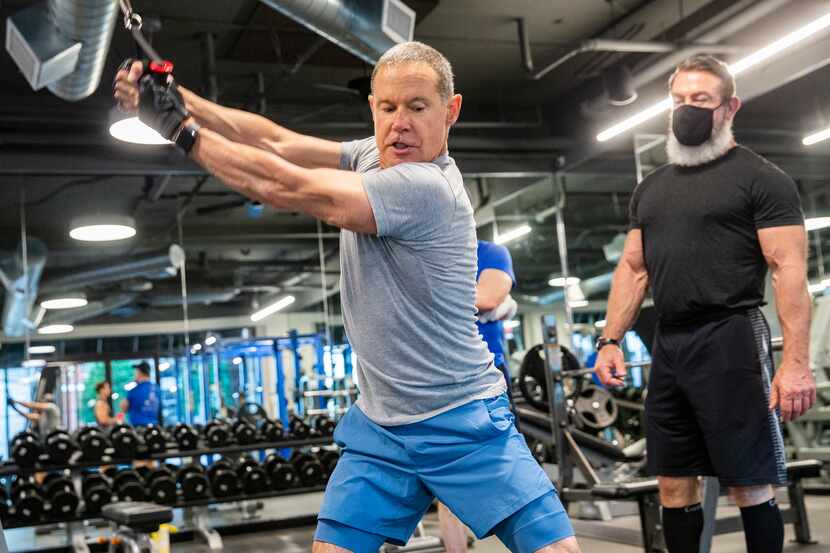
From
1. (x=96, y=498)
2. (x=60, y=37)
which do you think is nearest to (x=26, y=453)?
(x=96, y=498)

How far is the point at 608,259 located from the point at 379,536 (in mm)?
7475

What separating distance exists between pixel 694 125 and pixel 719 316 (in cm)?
47

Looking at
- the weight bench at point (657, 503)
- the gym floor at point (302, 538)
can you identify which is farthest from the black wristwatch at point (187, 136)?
the gym floor at point (302, 538)

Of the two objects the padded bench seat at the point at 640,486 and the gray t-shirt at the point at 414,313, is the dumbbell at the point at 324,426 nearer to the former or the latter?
the padded bench seat at the point at 640,486

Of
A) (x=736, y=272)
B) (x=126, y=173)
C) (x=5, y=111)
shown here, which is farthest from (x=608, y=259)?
(x=736, y=272)

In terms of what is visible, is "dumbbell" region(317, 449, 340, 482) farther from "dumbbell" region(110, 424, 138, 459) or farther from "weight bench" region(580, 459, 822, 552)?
"weight bench" region(580, 459, 822, 552)

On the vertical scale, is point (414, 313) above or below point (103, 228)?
below


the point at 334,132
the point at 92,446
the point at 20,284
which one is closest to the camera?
the point at 92,446

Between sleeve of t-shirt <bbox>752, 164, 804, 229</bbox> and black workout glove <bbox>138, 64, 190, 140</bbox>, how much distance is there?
4.59 ft

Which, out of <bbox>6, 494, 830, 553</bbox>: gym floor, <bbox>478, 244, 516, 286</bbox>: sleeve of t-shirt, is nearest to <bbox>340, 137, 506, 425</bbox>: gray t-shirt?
<bbox>478, 244, 516, 286</bbox>: sleeve of t-shirt

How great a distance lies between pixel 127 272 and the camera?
7680 mm

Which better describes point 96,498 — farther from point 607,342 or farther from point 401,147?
point 401,147

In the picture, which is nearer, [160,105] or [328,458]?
[160,105]

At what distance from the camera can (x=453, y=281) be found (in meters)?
1.53
